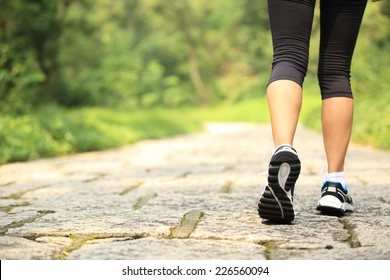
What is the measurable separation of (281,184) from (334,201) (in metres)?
0.45

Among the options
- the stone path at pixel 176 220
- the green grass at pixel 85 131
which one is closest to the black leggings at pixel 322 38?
the stone path at pixel 176 220

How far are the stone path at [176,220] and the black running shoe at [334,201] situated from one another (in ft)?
0.18

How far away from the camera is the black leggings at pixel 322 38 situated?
2.36 m

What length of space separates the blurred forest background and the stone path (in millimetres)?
2403

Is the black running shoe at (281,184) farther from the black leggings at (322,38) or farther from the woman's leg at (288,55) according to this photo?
the black leggings at (322,38)

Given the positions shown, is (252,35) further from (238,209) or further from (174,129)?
(238,209)

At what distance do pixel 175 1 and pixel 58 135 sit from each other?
34420 millimetres

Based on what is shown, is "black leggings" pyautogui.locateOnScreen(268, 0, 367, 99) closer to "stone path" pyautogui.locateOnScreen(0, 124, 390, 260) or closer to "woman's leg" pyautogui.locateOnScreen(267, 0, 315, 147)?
"woman's leg" pyautogui.locateOnScreen(267, 0, 315, 147)

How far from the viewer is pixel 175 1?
40.7m

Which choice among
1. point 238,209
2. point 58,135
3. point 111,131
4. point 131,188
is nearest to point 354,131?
point 111,131

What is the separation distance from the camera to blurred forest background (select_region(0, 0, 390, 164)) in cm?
838

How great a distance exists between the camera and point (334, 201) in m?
2.43

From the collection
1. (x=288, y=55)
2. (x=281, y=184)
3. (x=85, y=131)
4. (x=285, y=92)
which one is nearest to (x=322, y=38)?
(x=288, y=55)

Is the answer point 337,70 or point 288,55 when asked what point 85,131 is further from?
point 288,55
